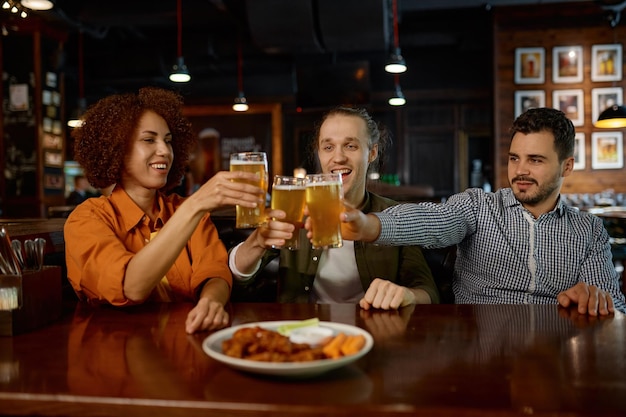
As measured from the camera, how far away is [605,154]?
7746 millimetres

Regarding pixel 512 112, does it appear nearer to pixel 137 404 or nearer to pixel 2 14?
pixel 2 14

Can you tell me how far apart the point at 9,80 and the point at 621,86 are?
8505 millimetres

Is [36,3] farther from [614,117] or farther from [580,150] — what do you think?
[580,150]

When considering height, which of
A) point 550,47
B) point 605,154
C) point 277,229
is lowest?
point 277,229

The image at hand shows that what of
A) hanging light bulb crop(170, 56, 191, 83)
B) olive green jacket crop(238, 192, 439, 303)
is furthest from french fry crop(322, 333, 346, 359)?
hanging light bulb crop(170, 56, 191, 83)

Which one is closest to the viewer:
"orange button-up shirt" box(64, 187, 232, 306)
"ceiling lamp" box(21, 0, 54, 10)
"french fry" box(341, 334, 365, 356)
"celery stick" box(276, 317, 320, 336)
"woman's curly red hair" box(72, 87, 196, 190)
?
"french fry" box(341, 334, 365, 356)

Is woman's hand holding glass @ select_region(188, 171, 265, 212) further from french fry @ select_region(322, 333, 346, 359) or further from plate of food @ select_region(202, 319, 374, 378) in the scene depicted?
french fry @ select_region(322, 333, 346, 359)

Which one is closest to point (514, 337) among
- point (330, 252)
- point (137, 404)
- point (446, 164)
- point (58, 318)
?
point (137, 404)

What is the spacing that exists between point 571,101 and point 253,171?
748cm

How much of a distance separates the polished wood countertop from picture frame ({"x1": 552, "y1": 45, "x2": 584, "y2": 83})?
7139 mm

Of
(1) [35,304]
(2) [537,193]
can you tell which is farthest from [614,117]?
(1) [35,304]

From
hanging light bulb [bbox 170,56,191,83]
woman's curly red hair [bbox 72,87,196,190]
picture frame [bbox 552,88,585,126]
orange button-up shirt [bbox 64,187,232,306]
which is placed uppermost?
hanging light bulb [bbox 170,56,191,83]

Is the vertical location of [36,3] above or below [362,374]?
above

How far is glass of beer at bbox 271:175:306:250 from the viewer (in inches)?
55.9
